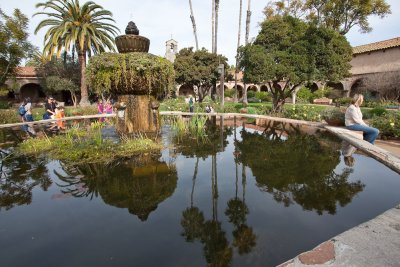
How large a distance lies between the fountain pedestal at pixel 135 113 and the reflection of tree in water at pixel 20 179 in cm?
235

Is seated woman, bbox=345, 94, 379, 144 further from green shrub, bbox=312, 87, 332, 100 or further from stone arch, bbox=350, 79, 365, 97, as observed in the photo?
green shrub, bbox=312, 87, 332, 100

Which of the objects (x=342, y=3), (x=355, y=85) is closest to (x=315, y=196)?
(x=342, y=3)

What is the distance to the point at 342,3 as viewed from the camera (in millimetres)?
24125

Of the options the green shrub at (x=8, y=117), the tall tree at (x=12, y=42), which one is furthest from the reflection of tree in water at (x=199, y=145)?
the tall tree at (x=12, y=42)

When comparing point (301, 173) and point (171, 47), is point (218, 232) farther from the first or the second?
point (171, 47)

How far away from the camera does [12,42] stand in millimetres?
20547

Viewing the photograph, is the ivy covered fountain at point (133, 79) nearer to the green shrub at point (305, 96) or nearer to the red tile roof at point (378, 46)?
the green shrub at point (305, 96)

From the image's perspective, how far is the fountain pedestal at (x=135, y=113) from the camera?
6.57 m

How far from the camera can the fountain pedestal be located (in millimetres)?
6566

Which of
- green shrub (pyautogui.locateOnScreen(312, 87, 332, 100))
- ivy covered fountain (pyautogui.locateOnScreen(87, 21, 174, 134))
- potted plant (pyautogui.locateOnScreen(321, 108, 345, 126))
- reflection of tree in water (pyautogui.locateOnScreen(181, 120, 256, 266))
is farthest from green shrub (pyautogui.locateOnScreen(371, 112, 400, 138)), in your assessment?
green shrub (pyautogui.locateOnScreen(312, 87, 332, 100))

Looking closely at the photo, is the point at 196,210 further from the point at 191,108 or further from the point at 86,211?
the point at 191,108

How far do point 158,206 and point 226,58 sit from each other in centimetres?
2636

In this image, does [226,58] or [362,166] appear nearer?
[362,166]

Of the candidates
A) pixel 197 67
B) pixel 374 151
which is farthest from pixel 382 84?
pixel 374 151
